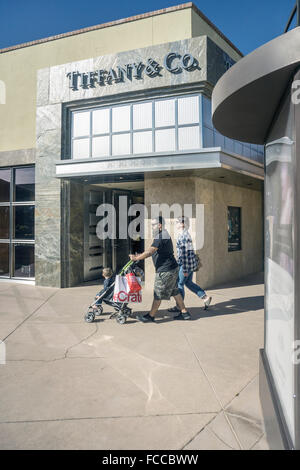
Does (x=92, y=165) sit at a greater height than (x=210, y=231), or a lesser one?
greater

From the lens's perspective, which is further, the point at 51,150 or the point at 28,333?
the point at 51,150

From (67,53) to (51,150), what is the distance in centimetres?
342

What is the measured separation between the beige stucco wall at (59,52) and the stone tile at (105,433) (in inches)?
403

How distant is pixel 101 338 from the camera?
17.9 feet

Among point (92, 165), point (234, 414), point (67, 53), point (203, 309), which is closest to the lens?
point (234, 414)

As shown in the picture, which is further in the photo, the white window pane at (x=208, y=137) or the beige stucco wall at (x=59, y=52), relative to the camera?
the beige stucco wall at (x=59, y=52)

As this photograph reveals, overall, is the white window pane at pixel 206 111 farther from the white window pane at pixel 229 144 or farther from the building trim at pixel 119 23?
the building trim at pixel 119 23

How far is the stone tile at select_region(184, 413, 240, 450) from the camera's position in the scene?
8.82 feet

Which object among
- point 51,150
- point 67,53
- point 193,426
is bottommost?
point 193,426

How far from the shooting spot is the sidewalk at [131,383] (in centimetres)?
287

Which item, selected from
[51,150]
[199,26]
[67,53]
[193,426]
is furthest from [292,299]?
[67,53]

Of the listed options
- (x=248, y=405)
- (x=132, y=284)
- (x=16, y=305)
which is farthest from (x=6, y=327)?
(x=248, y=405)

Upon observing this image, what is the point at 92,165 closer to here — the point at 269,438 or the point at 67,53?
the point at 67,53

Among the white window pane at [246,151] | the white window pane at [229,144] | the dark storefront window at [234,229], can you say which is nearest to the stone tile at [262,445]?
the white window pane at [229,144]
